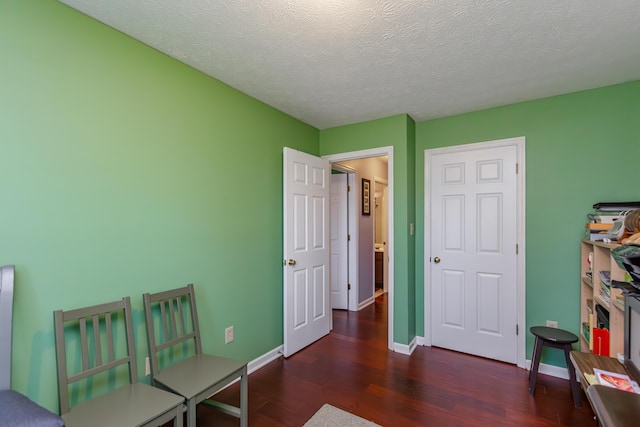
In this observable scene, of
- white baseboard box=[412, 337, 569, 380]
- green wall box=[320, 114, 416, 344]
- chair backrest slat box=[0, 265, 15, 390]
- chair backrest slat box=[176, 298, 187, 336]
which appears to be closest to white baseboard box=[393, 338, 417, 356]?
green wall box=[320, 114, 416, 344]

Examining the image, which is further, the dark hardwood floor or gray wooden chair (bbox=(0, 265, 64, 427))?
the dark hardwood floor

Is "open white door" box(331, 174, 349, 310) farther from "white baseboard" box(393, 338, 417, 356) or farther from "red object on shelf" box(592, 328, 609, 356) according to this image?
"red object on shelf" box(592, 328, 609, 356)

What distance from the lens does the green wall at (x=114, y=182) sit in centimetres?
140

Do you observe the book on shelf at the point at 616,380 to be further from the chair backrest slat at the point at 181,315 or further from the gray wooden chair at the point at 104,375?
the chair backrest slat at the point at 181,315

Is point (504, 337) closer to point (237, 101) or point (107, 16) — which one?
point (237, 101)

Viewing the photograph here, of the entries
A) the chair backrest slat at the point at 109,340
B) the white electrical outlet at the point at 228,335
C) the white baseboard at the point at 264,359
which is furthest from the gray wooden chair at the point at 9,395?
the white baseboard at the point at 264,359

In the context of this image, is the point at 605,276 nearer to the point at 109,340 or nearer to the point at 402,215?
the point at 402,215

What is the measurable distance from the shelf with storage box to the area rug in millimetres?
1525

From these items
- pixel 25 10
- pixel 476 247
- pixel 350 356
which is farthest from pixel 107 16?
pixel 476 247

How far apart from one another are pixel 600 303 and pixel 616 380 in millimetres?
928

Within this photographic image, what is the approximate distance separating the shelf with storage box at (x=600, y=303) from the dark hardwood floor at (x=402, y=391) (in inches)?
20.8

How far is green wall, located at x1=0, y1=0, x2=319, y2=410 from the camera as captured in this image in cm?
140

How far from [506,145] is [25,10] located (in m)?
3.49

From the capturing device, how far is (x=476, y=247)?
2973 millimetres
